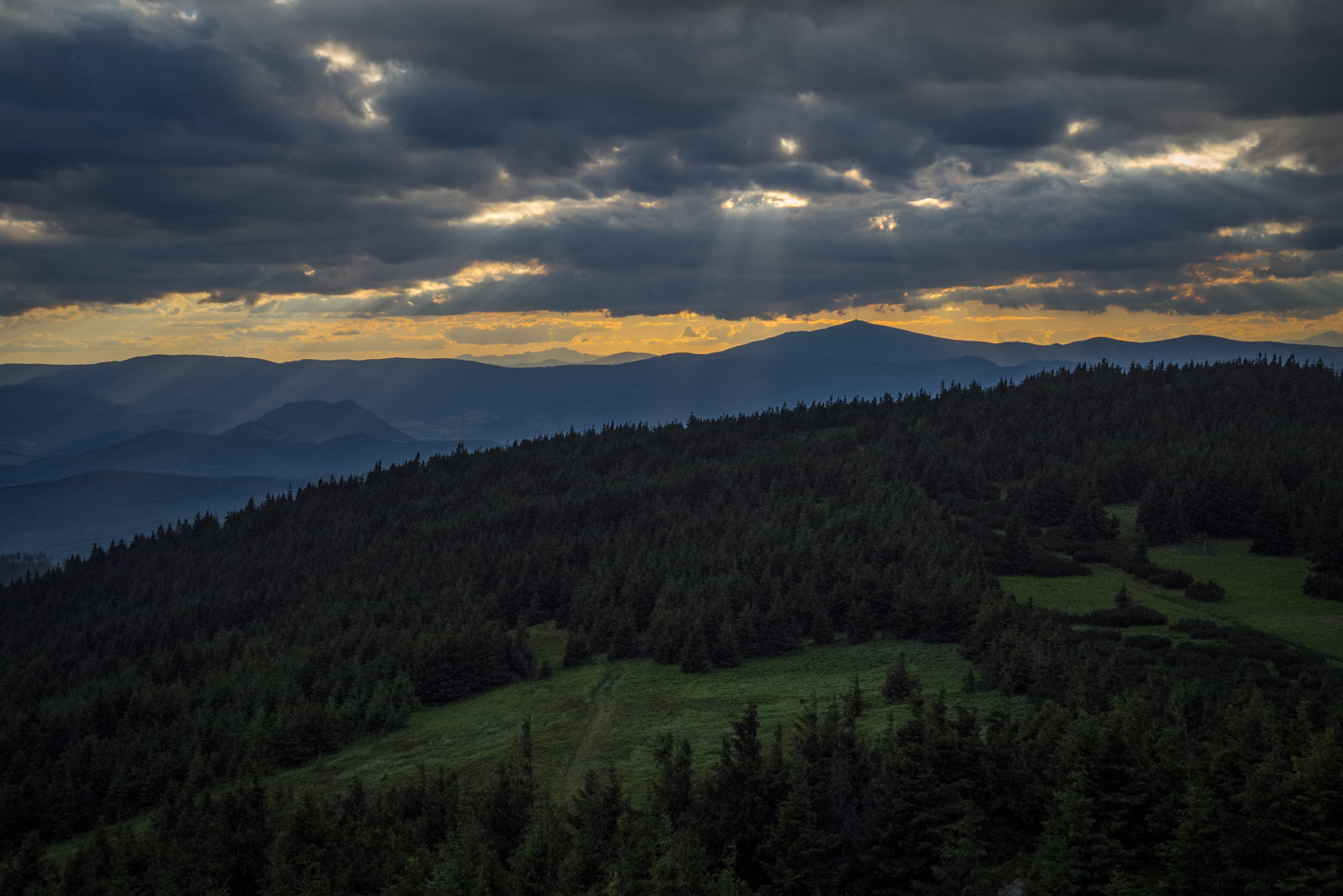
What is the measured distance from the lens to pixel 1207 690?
47.9m

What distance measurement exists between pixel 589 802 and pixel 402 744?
4179 centimetres

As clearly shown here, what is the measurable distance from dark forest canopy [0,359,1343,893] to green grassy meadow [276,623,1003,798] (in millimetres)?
3677

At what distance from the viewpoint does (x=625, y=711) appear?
74625 mm

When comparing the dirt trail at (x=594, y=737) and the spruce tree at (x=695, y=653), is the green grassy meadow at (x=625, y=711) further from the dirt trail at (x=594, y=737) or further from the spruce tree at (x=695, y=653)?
the spruce tree at (x=695, y=653)

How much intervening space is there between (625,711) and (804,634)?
26134 millimetres

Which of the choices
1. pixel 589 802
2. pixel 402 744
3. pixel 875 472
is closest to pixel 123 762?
pixel 402 744

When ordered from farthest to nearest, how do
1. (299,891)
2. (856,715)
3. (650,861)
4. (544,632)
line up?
(544,632) → (856,715) → (299,891) → (650,861)

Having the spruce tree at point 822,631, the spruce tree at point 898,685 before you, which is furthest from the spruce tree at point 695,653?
the spruce tree at point 898,685

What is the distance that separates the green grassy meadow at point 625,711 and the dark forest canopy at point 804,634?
368cm

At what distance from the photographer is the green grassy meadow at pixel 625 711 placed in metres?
61.7

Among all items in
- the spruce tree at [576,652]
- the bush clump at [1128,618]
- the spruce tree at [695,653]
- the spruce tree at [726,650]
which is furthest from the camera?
the spruce tree at [576,652]

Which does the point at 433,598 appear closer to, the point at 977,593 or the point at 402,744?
the point at 402,744

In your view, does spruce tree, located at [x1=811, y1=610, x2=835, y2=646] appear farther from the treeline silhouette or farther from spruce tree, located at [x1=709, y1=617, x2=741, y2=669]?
the treeline silhouette

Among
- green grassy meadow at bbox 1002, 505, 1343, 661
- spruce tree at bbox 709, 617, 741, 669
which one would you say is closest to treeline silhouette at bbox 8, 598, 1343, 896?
green grassy meadow at bbox 1002, 505, 1343, 661
